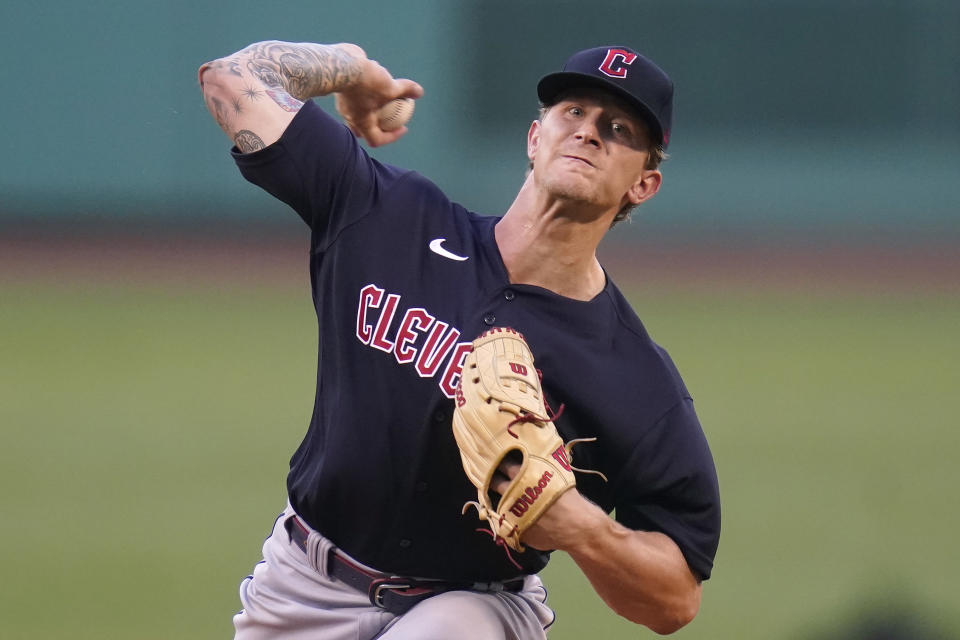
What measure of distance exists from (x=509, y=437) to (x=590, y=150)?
2.98 feet

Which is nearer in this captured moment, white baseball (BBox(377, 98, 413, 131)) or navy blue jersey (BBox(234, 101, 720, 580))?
navy blue jersey (BBox(234, 101, 720, 580))

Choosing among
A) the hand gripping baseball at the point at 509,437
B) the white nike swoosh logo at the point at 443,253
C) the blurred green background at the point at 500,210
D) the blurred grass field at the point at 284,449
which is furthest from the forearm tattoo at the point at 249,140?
the blurred green background at the point at 500,210

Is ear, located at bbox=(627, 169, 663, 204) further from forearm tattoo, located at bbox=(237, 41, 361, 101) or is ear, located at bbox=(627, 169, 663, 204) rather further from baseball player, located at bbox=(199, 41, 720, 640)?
forearm tattoo, located at bbox=(237, 41, 361, 101)

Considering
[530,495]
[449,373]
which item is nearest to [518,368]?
[530,495]

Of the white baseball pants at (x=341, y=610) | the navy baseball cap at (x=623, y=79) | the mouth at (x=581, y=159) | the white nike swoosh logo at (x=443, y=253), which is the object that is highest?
the navy baseball cap at (x=623, y=79)

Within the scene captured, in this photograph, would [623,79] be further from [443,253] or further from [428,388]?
[428,388]

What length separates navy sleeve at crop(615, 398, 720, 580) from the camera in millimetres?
3131

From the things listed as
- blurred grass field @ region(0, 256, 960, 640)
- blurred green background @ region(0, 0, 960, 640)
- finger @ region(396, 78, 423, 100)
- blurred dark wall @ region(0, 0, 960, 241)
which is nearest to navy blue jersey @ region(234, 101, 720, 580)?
finger @ region(396, 78, 423, 100)

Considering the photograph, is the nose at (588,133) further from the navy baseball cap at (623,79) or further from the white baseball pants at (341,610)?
the white baseball pants at (341,610)

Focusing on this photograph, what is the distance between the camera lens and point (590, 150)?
131 inches

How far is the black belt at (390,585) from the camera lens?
3217mm

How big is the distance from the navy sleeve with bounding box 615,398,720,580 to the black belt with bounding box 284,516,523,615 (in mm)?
418

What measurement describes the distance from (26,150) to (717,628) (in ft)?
32.6

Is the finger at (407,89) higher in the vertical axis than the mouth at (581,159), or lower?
higher
